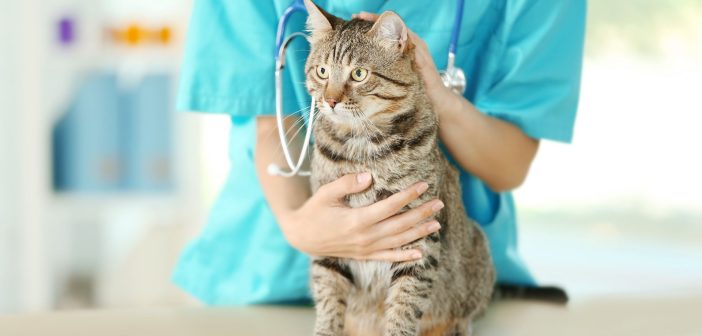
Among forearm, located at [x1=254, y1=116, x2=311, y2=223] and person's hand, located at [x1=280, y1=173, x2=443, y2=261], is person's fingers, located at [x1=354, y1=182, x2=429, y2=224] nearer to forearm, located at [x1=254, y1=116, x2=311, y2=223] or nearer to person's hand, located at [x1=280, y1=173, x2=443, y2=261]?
person's hand, located at [x1=280, y1=173, x2=443, y2=261]

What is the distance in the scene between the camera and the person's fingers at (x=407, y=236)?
0.86 metres

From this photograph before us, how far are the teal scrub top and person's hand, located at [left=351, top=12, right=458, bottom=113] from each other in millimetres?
107

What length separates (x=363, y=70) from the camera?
83 cm

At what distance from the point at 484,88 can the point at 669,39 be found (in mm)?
1349

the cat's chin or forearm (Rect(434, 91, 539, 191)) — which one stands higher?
the cat's chin

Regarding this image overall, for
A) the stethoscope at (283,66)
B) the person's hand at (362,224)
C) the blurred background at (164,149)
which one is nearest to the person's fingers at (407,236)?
the person's hand at (362,224)

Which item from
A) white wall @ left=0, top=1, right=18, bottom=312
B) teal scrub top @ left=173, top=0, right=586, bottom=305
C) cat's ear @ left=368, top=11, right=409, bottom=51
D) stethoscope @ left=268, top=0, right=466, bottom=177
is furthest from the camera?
white wall @ left=0, top=1, right=18, bottom=312

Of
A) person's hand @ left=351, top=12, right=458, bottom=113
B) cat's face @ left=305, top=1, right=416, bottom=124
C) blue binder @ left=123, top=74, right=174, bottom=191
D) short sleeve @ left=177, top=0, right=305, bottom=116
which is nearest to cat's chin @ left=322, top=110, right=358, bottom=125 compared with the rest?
cat's face @ left=305, top=1, right=416, bottom=124

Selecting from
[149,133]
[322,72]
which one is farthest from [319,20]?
[149,133]

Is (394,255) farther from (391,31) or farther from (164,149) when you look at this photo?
(164,149)

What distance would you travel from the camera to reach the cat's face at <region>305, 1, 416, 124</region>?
0.82m

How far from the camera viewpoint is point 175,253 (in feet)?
8.16

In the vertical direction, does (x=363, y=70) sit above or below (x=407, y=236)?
above

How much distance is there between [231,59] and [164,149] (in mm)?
1252
